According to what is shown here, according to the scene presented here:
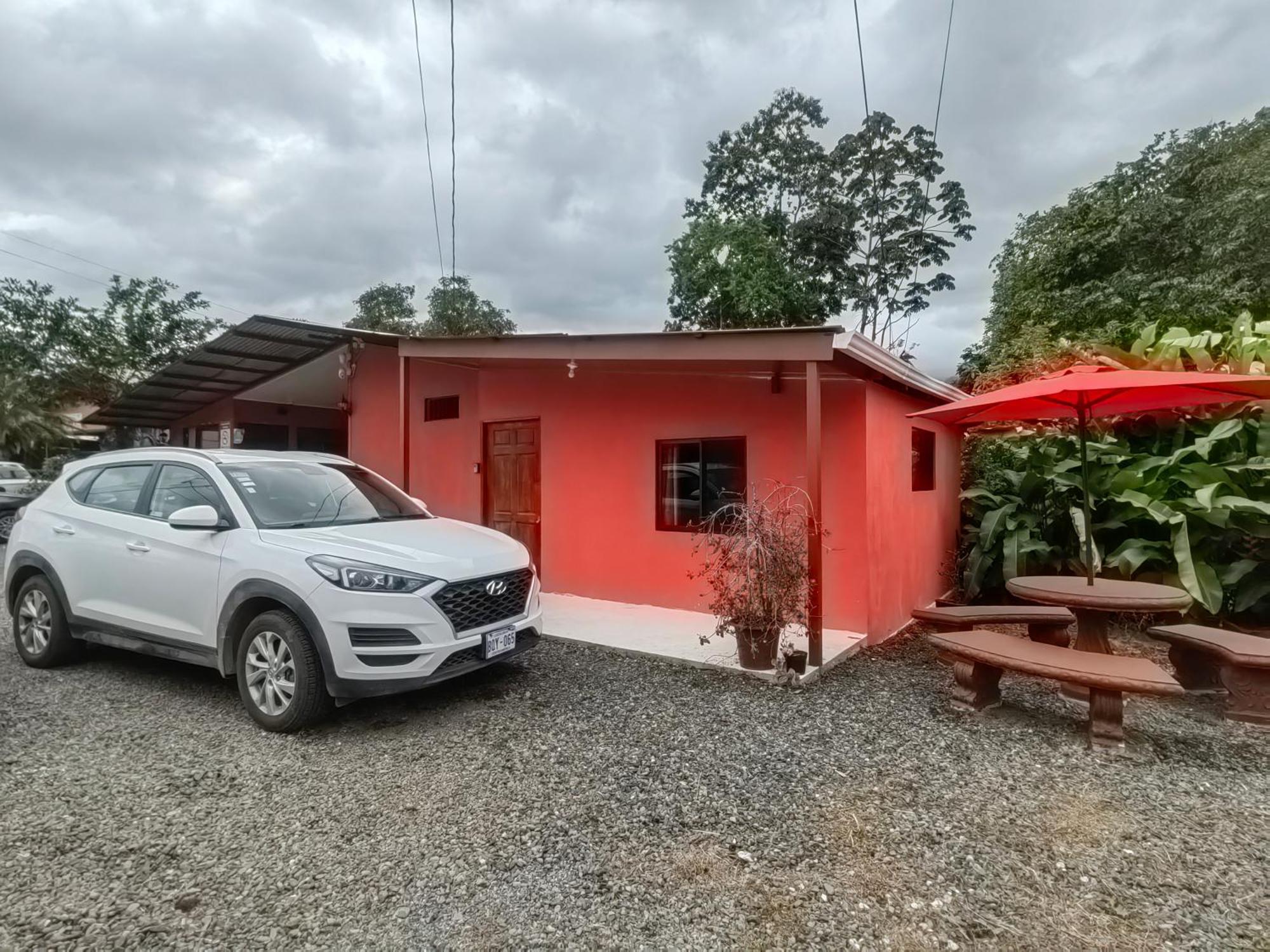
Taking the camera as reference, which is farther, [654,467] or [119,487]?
[654,467]

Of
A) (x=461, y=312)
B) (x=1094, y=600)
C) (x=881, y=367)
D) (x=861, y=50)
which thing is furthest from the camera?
(x=461, y=312)

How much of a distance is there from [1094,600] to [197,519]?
566 centimetres

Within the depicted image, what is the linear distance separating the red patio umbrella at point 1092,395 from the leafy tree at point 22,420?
24530 millimetres

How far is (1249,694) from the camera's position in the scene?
13.4 feet

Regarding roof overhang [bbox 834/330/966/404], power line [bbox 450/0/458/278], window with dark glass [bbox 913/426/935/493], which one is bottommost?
window with dark glass [bbox 913/426/935/493]

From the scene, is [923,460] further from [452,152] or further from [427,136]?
[427,136]

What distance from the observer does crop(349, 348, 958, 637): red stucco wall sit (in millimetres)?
5906

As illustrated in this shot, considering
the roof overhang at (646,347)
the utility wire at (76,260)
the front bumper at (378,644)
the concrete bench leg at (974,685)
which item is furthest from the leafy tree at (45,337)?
the concrete bench leg at (974,685)

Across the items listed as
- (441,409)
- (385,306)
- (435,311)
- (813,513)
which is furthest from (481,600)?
(385,306)

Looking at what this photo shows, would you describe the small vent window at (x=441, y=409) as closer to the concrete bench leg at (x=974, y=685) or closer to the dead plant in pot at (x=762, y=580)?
the dead plant in pot at (x=762, y=580)

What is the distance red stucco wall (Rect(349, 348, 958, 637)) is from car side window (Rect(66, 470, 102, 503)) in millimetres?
4005

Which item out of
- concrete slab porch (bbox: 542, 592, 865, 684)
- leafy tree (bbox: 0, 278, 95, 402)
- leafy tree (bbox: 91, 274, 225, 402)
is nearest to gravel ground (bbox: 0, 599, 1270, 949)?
concrete slab porch (bbox: 542, 592, 865, 684)

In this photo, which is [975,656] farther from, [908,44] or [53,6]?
[53,6]

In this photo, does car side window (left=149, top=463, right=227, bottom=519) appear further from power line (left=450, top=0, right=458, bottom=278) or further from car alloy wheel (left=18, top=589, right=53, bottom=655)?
power line (left=450, top=0, right=458, bottom=278)
